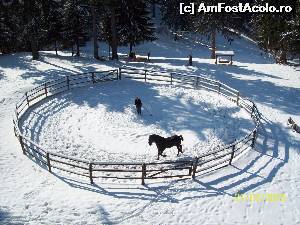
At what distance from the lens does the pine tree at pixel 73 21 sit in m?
38.9

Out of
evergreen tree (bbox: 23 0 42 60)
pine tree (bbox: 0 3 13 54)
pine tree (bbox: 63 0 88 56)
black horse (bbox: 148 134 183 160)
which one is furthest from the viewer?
pine tree (bbox: 63 0 88 56)

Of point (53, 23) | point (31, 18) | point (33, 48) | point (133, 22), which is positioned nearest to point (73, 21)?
point (53, 23)

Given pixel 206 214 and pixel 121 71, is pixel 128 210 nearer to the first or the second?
pixel 206 214

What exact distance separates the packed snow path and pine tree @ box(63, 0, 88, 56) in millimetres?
14241

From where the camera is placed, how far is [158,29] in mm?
62281

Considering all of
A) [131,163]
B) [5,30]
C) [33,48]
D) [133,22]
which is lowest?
[131,163]

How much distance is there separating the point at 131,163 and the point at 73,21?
93.7 ft

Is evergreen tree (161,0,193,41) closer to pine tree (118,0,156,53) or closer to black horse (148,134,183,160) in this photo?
pine tree (118,0,156,53)

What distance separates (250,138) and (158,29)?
4506 cm

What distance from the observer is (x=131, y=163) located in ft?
49.8

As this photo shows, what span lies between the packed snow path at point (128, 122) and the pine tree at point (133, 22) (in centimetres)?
1275

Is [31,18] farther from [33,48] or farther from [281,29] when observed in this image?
[281,29]
